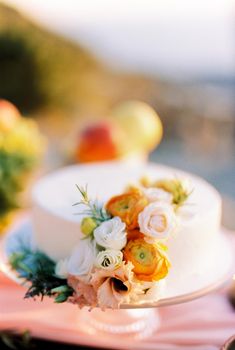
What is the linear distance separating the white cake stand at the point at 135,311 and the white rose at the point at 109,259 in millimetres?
266

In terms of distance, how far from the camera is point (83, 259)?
3.76ft

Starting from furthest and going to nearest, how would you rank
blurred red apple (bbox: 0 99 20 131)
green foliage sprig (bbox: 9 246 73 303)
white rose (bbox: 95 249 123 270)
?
blurred red apple (bbox: 0 99 20 131)
green foliage sprig (bbox: 9 246 73 303)
white rose (bbox: 95 249 123 270)

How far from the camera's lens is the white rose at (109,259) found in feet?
3.43

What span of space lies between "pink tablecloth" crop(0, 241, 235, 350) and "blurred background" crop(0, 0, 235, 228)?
1.99 metres

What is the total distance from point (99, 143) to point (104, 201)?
1110 mm

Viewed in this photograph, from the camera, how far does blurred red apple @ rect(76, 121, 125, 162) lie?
249 centimetres

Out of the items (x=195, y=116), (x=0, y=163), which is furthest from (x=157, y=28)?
(x=0, y=163)

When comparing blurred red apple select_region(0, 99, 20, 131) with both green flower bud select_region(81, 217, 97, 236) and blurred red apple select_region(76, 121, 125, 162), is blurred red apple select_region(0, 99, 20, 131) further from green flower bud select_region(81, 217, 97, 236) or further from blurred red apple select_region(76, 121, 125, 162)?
green flower bud select_region(81, 217, 97, 236)

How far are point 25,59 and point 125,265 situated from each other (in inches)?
162

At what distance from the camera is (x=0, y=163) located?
72.5 inches

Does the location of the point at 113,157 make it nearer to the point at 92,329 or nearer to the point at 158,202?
the point at 92,329

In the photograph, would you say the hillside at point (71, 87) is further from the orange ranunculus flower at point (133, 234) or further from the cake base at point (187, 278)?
the orange ranunculus flower at point (133, 234)

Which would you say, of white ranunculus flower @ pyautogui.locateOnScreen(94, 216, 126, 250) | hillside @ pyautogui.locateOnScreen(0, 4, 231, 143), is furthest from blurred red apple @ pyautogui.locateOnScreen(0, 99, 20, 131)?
hillside @ pyautogui.locateOnScreen(0, 4, 231, 143)

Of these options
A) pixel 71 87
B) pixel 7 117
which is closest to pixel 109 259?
pixel 7 117
